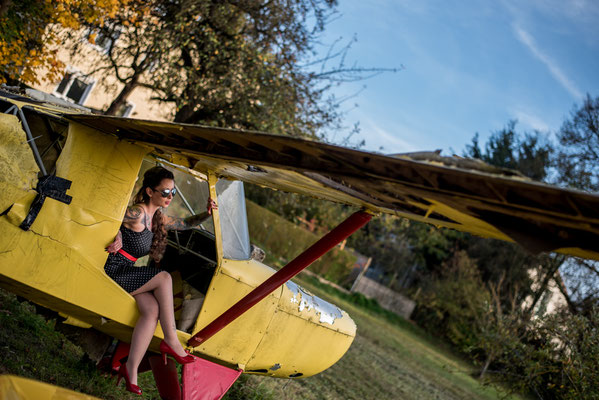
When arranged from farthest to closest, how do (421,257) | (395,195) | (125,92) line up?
(421,257) < (125,92) < (395,195)

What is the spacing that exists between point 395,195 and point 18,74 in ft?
31.7

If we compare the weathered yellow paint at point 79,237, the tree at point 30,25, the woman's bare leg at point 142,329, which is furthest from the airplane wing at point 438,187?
the tree at point 30,25

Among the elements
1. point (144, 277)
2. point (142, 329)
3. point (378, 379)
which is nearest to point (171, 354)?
point (142, 329)

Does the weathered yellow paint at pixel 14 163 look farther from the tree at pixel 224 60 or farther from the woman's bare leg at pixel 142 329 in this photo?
the tree at pixel 224 60

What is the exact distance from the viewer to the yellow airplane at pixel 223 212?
1891 mm

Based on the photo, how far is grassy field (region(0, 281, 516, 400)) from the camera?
4363 mm

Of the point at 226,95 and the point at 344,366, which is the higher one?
the point at 226,95

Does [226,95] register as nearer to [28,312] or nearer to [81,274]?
[28,312]

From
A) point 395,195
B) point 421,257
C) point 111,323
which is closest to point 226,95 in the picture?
point 111,323

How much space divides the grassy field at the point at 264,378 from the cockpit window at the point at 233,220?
161 cm

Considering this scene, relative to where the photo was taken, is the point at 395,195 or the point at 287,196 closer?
the point at 395,195

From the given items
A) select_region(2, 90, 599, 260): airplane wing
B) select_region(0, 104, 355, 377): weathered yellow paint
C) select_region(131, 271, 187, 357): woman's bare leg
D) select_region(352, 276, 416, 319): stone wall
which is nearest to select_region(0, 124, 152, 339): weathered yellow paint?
select_region(0, 104, 355, 377): weathered yellow paint

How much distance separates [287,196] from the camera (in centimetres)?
1736

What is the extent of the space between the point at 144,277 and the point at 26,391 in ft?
6.31
